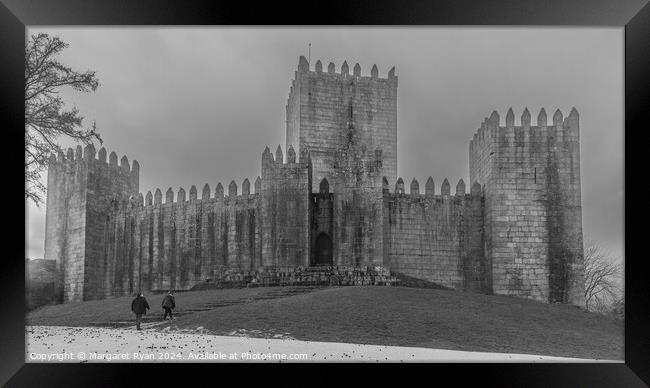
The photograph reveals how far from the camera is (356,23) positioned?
33.4 feet

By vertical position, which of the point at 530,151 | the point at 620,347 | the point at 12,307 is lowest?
the point at 620,347

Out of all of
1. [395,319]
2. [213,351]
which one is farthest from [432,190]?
[213,351]

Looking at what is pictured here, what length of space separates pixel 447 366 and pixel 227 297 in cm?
1036

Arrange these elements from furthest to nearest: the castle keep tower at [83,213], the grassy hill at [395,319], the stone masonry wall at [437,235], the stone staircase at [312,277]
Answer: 1. the castle keep tower at [83,213]
2. the stone masonry wall at [437,235]
3. the stone staircase at [312,277]
4. the grassy hill at [395,319]

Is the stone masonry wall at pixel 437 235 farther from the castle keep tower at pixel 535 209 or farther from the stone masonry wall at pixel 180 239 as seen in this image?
the stone masonry wall at pixel 180 239

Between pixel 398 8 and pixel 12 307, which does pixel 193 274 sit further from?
pixel 398 8

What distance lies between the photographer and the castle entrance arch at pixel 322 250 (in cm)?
2620

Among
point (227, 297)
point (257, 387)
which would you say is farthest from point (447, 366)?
point (227, 297)

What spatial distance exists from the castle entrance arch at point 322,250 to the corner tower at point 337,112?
7.34m

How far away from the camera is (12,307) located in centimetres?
1002

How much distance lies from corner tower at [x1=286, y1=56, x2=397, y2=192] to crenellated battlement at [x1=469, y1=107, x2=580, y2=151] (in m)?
9.24

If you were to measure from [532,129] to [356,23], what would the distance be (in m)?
17.2

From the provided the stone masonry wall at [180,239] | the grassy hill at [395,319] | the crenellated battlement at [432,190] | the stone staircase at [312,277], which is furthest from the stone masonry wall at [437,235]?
the grassy hill at [395,319]

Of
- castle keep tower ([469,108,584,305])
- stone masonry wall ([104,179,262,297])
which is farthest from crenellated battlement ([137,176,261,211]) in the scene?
castle keep tower ([469,108,584,305])
